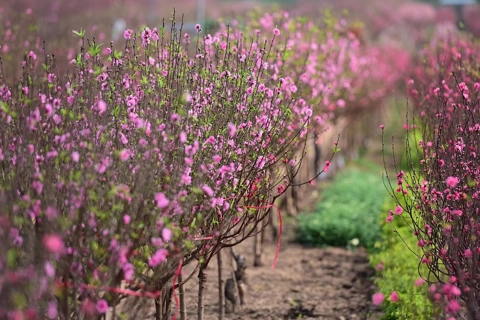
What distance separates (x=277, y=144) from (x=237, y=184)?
39.2 inches

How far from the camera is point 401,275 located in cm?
647

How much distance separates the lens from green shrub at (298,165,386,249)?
359 inches

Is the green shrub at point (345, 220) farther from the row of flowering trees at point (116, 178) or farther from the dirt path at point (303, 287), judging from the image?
the row of flowering trees at point (116, 178)

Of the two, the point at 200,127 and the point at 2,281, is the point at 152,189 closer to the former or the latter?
the point at 200,127

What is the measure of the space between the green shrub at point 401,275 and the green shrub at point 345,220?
0.53 m

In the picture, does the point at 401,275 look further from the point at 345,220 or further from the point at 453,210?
the point at 345,220

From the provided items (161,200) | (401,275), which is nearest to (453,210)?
(161,200)

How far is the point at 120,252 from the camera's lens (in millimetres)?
3371

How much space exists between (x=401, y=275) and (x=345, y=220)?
290cm

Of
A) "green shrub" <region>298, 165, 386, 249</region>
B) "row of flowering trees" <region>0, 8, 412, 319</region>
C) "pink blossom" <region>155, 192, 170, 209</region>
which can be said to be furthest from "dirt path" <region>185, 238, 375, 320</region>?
"pink blossom" <region>155, 192, 170, 209</region>

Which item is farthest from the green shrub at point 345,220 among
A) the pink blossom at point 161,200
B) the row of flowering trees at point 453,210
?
the pink blossom at point 161,200

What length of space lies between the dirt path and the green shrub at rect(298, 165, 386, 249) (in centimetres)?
17

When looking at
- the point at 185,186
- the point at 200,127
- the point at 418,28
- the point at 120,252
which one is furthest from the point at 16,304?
the point at 418,28

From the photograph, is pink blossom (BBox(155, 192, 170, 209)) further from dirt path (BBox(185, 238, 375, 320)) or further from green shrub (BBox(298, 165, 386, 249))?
green shrub (BBox(298, 165, 386, 249))
